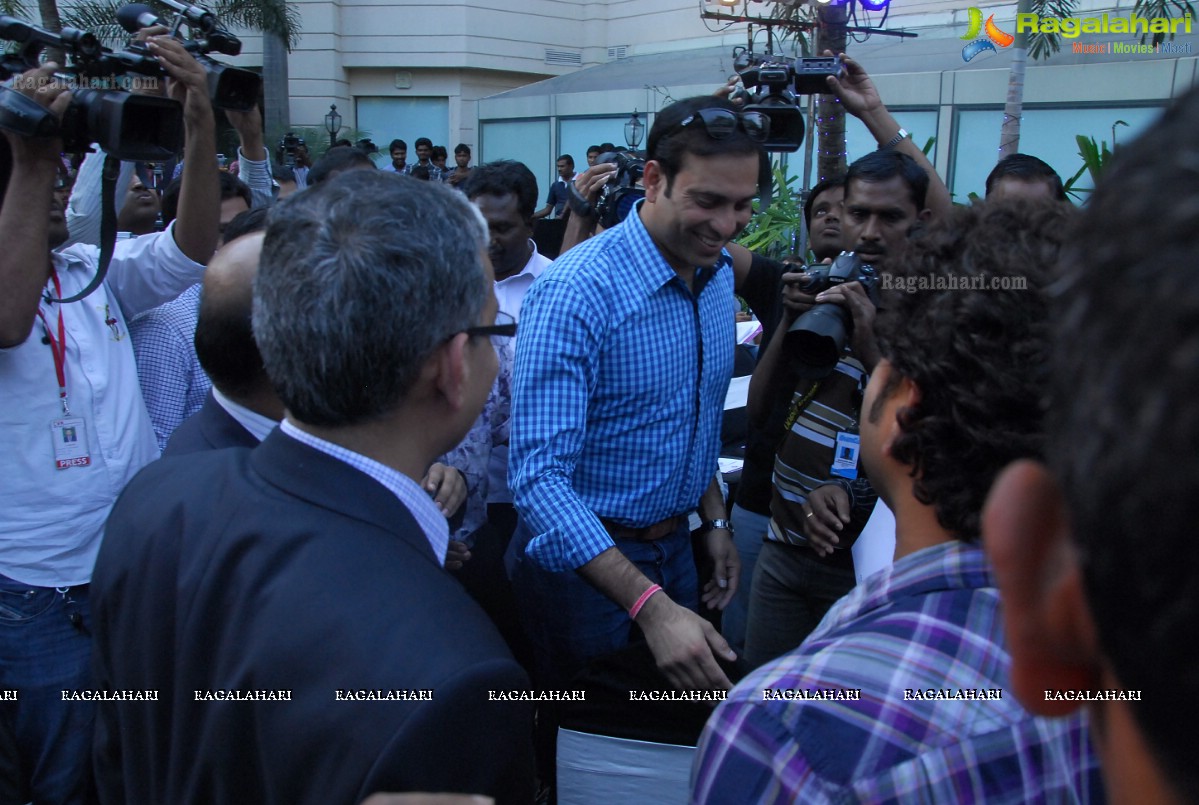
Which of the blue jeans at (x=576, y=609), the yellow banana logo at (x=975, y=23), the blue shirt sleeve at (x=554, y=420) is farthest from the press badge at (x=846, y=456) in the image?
the yellow banana logo at (x=975, y=23)

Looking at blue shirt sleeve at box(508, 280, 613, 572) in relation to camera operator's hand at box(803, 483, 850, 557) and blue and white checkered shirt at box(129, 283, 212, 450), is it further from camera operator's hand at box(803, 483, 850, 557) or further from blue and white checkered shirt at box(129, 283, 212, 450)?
blue and white checkered shirt at box(129, 283, 212, 450)

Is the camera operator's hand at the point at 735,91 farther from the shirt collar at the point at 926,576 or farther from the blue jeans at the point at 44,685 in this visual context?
the blue jeans at the point at 44,685

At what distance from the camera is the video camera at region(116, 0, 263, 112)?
2611 millimetres

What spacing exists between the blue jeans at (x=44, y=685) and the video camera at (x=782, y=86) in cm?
242

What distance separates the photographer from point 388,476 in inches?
51.4

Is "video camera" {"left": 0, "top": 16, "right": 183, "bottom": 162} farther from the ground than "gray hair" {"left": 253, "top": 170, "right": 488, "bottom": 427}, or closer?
farther from the ground

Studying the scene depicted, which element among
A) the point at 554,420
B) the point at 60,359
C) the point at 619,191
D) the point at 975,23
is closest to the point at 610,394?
the point at 554,420

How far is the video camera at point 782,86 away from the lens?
3.03 meters

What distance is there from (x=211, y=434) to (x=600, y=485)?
101 centimetres

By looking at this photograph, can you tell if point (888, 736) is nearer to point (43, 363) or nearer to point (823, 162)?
point (43, 363)

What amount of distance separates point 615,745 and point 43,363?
1746 mm

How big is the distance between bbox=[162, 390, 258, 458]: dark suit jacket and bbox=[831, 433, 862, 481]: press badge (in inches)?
62.2

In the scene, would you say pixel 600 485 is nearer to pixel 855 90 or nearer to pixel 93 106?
pixel 93 106

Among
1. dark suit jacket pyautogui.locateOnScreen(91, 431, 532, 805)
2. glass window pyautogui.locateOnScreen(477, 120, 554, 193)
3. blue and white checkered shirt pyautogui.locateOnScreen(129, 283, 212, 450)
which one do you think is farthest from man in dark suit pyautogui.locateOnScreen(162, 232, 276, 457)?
glass window pyautogui.locateOnScreen(477, 120, 554, 193)
